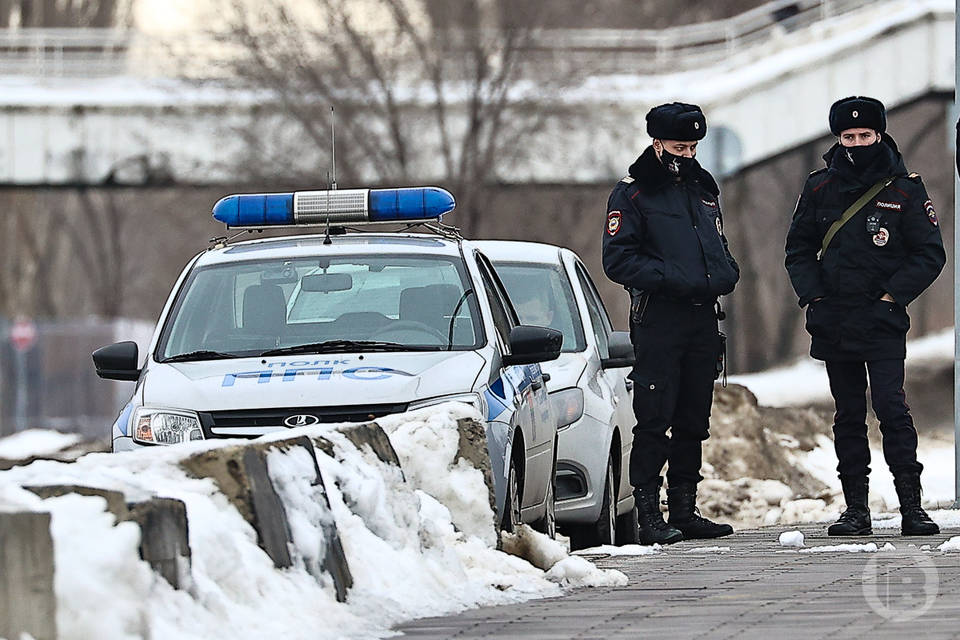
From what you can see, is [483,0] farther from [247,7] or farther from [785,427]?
[785,427]

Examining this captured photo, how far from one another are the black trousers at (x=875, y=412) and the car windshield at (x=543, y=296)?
1.73 meters

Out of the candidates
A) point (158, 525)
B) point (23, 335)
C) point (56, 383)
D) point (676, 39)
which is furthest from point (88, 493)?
point (56, 383)

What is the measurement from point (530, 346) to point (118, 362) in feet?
6.03

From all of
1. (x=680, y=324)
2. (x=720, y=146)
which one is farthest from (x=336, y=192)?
(x=720, y=146)

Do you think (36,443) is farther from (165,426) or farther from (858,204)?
(165,426)

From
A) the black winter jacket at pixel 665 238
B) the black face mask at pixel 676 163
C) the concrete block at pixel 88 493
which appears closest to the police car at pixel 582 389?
the black winter jacket at pixel 665 238

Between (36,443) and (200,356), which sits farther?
(36,443)

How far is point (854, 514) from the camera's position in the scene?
10.9 m

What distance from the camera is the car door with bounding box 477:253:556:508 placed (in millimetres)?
9453

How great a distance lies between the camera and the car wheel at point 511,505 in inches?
348

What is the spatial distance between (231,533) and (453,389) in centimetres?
263

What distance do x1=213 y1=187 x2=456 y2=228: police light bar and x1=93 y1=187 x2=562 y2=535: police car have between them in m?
0.01

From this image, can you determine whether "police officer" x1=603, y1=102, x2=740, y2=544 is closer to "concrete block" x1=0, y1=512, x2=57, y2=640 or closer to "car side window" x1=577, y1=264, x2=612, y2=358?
"car side window" x1=577, y1=264, x2=612, y2=358

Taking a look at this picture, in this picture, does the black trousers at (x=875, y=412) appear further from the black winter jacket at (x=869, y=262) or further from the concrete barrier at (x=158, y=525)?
the concrete barrier at (x=158, y=525)
